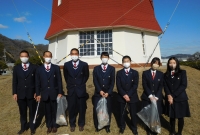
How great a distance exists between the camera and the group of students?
4130 millimetres

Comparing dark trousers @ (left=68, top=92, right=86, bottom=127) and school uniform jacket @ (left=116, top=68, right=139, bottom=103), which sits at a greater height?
school uniform jacket @ (left=116, top=68, right=139, bottom=103)

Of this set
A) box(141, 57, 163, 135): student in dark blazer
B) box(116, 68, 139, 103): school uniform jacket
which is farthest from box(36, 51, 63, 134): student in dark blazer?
box(141, 57, 163, 135): student in dark blazer

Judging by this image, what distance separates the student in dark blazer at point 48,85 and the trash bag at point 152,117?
2041 mm

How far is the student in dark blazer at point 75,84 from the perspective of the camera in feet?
14.7

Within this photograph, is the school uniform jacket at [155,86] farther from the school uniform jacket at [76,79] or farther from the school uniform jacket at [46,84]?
the school uniform jacket at [46,84]

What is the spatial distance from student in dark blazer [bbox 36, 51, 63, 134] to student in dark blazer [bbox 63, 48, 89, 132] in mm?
260

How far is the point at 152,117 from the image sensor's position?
404 cm

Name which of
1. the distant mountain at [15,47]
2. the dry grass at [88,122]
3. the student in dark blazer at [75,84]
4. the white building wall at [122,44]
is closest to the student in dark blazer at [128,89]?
the dry grass at [88,122]

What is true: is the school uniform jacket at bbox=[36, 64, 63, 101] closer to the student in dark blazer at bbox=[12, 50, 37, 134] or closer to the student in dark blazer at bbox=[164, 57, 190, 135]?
the student in dark blazer at bbox=[12, 50, 37, 134]

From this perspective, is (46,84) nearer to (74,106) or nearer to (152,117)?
(74,106)

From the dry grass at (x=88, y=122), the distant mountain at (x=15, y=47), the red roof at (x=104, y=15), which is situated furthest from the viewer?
the distant mountain at (x=15, y=47)

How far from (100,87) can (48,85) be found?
48.6 inches

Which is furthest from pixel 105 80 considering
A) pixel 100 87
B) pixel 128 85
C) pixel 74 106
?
pixel 74 106

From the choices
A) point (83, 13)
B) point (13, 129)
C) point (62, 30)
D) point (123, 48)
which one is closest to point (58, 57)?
point (62, 30)
